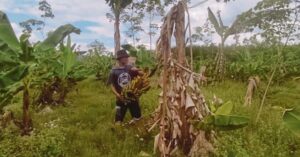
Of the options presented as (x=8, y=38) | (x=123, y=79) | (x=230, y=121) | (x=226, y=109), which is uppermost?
(x=8, y=38)

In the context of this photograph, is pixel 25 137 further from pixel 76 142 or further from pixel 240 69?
pixel 240 69

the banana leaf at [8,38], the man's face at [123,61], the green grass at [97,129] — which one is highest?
the banana leaf at [8,38]

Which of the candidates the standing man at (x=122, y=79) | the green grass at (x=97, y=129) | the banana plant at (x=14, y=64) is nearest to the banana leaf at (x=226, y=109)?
the green grass at (x=97, y=129)

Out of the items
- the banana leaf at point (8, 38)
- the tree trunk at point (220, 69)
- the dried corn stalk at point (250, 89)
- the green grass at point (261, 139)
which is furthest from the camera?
the tree trunk at point (220, 69)

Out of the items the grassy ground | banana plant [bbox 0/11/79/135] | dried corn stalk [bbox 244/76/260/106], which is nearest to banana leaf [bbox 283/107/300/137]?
the grassy ground

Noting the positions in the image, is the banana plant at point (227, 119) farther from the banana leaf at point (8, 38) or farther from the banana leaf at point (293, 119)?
the banana leaf at point (8, 38)

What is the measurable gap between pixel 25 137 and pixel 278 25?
778cm

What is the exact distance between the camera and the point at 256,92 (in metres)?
9.91

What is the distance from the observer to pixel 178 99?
213 inches

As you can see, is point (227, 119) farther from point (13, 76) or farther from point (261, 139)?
point (13, 76)

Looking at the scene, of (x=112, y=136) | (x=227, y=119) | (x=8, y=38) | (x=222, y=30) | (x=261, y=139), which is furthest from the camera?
(x=222, y=30)

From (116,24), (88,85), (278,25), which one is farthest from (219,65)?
(116,24)

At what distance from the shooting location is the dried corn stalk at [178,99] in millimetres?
5090

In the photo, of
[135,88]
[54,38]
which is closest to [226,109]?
[135,88]
